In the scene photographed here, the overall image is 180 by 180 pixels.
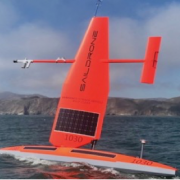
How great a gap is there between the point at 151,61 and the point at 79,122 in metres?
5.70

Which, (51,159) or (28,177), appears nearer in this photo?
(28,177)

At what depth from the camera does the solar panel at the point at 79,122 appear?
18.7m

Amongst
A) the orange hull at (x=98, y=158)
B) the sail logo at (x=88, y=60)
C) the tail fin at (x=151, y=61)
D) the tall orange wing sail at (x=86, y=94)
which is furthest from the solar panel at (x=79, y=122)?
the tail fin at (x=151, y=61)

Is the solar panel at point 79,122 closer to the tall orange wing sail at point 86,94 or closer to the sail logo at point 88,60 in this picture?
the tall orange wing sail at point 86,94

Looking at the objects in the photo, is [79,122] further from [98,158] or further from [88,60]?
[88,60]

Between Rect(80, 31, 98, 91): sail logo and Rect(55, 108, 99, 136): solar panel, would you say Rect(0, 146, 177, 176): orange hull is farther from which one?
Rect(80, 31, 98, 91): sail logo

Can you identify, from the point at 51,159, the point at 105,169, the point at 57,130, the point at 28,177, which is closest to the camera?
the point at 28,177

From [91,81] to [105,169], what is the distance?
541 cm

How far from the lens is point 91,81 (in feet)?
62.0

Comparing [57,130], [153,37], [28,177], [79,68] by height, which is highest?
[153,37]

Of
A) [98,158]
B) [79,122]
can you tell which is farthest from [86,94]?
[98,158]

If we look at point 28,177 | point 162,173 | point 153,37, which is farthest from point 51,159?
point 153,37

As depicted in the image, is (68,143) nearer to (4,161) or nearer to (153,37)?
(4,161)

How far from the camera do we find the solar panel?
737 inches
